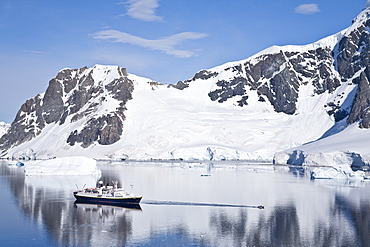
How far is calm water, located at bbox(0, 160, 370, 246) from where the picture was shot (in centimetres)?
3925

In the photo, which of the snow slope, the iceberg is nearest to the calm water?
the iceberg

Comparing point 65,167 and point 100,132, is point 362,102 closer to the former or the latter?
point 100,132

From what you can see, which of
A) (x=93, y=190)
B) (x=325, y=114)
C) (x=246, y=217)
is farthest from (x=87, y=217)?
(x=325, y=114)

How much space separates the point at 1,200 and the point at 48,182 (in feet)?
68.3

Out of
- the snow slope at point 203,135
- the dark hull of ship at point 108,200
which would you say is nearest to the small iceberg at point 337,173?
the dark hull of ship at point 108,200

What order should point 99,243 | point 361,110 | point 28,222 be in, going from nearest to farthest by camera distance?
point 99,243 < point 28,222 < point 361,110

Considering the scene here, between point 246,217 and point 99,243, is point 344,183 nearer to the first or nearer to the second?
point 246,217

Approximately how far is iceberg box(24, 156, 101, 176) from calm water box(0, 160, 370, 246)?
13.3 metres

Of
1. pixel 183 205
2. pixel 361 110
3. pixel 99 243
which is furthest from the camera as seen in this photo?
pixel 361 110

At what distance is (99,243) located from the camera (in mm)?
37625

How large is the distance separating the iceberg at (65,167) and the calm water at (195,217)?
43.7 ft

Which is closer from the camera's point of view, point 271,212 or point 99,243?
point 99,243

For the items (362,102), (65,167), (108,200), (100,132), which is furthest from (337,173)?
(100,132)

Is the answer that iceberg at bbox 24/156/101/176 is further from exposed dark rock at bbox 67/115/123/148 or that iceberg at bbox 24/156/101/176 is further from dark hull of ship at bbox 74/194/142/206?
exposed dark rock at bbox 67/115/123/148
